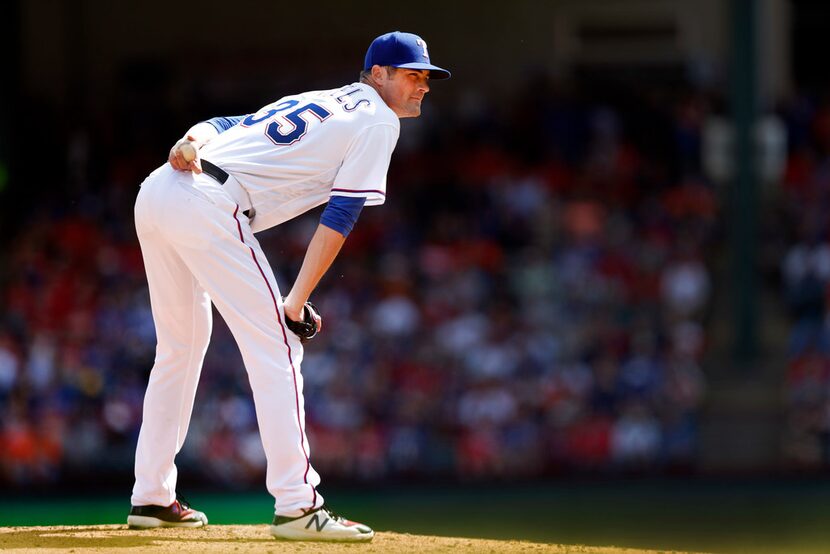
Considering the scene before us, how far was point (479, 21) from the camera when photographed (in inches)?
704

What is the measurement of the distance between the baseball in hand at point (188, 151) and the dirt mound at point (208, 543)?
1354 mm

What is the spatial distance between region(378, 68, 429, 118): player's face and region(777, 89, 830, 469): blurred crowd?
8944 mm

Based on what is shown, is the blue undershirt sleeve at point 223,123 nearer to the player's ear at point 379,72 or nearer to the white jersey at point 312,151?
the white jersey at point 312,151

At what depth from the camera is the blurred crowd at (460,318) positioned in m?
12.7

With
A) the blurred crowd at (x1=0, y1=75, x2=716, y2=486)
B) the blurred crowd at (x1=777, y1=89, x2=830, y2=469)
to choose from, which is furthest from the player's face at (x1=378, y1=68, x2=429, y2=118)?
the blurred crowd at (x1=777, y1=89, x2=830, y2=469)

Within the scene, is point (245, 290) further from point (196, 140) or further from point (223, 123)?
point (223, 123)

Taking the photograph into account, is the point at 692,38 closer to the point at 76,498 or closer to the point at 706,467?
the point at 706,467

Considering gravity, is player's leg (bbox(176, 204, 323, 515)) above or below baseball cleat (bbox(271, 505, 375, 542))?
above

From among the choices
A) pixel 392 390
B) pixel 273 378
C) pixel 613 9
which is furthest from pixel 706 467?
pixel 273 378

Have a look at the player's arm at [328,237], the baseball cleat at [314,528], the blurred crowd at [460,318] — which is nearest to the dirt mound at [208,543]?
the baseball cleat at [314,528]

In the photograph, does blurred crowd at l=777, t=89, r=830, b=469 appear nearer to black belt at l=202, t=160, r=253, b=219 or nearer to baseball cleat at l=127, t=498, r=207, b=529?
baseball cleat at l=127, t=498, r=207, b=529

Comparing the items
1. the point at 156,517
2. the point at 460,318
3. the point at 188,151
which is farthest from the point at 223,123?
the point at 460,318

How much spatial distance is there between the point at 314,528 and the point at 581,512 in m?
6.84

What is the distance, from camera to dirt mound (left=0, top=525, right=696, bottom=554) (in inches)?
183
